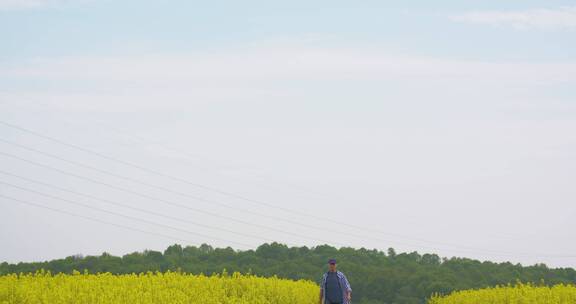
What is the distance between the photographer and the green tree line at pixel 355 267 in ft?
159

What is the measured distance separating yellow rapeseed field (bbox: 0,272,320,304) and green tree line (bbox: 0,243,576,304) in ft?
46.6

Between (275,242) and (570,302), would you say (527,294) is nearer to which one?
(570,302)

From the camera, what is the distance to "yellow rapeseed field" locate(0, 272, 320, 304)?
23.7 metres

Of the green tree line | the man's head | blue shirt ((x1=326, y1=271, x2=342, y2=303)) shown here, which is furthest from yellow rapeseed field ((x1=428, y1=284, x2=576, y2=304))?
the green tree line

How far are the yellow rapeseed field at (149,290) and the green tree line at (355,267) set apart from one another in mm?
14211

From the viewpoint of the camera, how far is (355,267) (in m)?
51.3

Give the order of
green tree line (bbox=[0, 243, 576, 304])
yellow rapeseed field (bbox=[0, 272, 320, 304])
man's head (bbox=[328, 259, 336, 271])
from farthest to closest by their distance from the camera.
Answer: green tree line (bbox=[0, 243, 576, 304])
man's head (bbox=[328, 259, 336, 271])
yellow rapeseed field (bbox=[0, 272, 320, 304])

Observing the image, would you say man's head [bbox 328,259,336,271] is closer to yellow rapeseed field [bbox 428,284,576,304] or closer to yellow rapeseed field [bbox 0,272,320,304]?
yellow rapeseed field [bbox 0,272,320,304]

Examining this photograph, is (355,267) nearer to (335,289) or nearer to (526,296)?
(526,296)

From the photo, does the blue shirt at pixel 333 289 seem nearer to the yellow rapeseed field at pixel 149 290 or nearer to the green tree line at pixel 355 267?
the yellow rapeseed field at pixel 149 290

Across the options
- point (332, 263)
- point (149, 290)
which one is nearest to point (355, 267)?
point (149, 290)

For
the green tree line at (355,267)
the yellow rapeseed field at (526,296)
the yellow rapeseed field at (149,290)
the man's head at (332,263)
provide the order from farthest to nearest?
the green tree line at (355,267), the yellow rapeseed field at (526,296), the man's head at (332,263), the yellow rapeseed field at (149,290)

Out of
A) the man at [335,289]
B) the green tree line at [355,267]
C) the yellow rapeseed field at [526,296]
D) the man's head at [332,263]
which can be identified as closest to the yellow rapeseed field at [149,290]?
the man at [335,289]

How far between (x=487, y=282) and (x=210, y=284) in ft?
85.9
